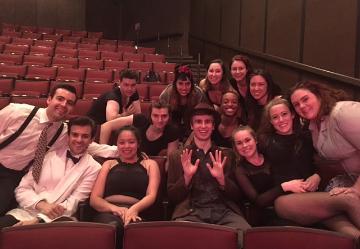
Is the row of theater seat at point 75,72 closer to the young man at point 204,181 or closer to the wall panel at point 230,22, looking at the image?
the wall panel at point 230,22

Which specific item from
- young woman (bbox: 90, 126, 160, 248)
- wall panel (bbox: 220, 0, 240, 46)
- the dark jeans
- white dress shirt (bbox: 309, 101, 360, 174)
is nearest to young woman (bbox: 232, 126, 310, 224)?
the dark jeans

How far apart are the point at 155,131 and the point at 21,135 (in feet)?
2.30

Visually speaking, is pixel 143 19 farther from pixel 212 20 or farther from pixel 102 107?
pixel 102 107

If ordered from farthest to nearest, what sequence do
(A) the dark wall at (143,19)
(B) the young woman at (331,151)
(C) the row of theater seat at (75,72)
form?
(A) the dark wall at (143,19) < (C) the row of theater seat at (75,72) < (B) the young woman at (331,151)

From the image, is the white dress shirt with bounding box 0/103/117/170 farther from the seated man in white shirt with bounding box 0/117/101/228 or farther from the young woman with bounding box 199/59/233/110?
the young woman with bounding box 199/59/233/110

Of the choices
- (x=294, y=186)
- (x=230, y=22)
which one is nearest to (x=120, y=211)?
(x=294, y=186)

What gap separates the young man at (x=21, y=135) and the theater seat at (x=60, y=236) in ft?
1.96

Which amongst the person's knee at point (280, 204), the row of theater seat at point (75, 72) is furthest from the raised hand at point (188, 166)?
the row of theater seat at point (75, 72)

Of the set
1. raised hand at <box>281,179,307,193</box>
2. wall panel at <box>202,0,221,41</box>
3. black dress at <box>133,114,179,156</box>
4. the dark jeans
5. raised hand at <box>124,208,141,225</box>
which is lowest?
the dark jeans

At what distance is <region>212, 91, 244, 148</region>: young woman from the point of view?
211 centimetres

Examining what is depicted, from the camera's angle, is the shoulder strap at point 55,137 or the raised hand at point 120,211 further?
the shoulder strap at point 55,137

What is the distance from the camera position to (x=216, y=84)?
2527 millimetres

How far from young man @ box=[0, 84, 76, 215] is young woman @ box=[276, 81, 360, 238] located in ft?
3.36

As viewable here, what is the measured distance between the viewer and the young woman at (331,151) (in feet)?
4.44
